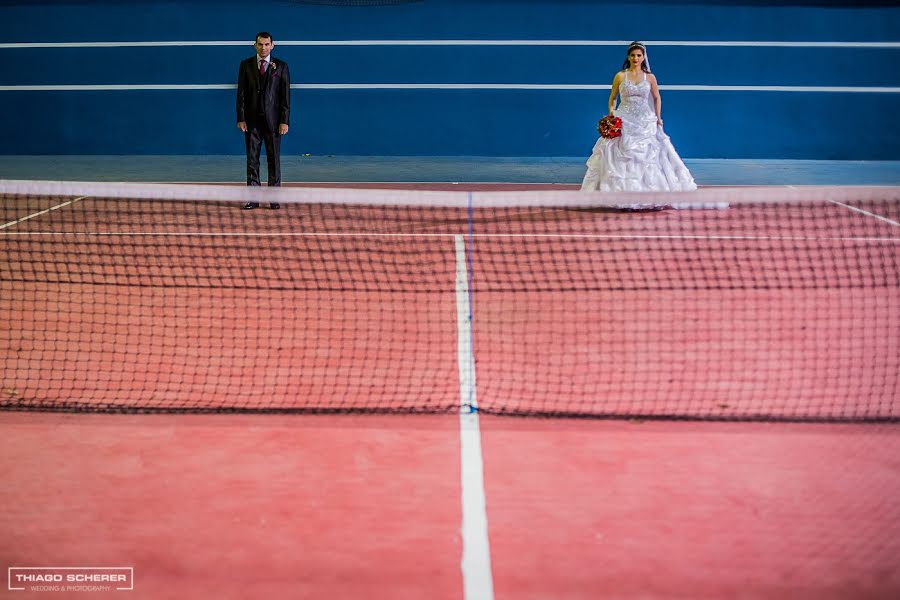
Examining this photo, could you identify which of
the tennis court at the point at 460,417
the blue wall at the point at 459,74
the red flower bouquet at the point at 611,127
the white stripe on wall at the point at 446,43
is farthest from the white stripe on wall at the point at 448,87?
the tennis court at the point at 460,417

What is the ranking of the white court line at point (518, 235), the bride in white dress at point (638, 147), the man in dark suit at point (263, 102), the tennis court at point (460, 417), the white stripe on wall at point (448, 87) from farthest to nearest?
the white stripe on wall at point (448, 87)
the bride in white dress at point (638, 147)
the man in dark suit at point (263, 102)
the white court line at point (518, 235)
the tennis court at point (460, 417)

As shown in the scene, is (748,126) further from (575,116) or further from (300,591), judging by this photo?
(300,591)

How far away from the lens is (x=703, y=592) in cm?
287

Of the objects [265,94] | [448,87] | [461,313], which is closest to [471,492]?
[461,313]

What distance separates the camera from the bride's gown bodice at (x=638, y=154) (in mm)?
10500

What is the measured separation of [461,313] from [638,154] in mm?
5356

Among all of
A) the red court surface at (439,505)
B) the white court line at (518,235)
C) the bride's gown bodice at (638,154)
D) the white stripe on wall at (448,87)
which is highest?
the white stripe on wall at (448,87)

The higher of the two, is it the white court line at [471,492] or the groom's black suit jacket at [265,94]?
the groom's black suit jacket at [265,94]

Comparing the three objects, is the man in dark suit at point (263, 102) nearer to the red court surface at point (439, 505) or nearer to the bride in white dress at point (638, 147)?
the bride in white dress at point (638, 147)

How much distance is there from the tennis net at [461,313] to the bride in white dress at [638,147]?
1.28 m

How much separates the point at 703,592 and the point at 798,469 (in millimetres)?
1123

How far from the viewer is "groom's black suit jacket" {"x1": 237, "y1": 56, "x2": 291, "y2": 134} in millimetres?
10125

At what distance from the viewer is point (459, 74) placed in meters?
16.1

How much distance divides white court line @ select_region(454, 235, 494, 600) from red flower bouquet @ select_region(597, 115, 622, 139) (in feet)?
18.3
